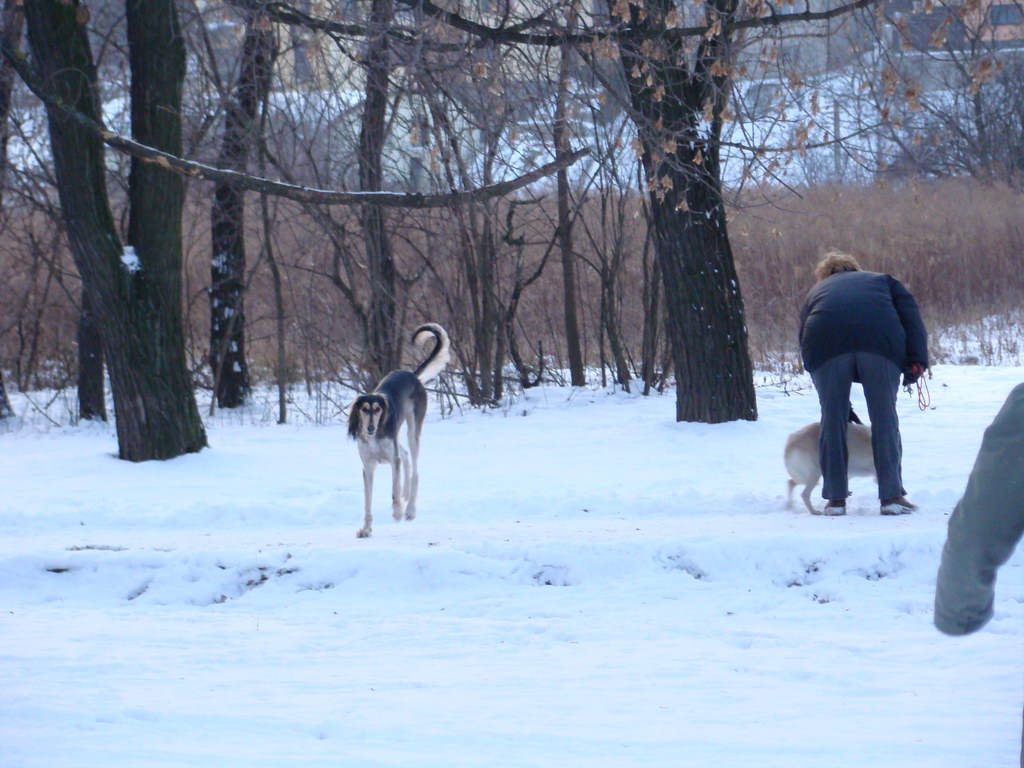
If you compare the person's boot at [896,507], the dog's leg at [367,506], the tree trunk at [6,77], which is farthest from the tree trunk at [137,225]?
the person's boot at [896,507]

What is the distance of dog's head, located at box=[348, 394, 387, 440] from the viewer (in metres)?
8.79

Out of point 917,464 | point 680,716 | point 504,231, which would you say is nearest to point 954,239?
point 504,231

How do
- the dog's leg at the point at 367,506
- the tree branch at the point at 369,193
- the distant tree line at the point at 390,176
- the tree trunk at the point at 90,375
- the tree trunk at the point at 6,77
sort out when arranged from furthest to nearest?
the tree trunk at the point at 90,375, the tree trunk at the point at 6,77, the distant tree line at the point at 390,176, the dog's leg at the point at 367,506, the tree branch at the point at 369,193

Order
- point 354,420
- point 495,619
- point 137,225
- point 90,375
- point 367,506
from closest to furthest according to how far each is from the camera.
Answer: point 495,619
point 367,506
point 354,420
point 137,225
point 90,375

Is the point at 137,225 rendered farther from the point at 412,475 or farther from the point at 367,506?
the point at 367,506

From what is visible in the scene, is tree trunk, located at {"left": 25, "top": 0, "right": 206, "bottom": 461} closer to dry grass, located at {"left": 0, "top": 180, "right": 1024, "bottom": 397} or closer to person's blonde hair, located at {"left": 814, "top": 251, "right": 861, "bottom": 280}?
dry grass, located at {"left": 0, "top": 180, "right": 1024, "bottom": 397}

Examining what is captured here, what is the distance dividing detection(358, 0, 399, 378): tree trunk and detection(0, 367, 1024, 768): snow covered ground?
3.54 meters

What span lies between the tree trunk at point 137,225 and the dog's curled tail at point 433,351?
2.76 m

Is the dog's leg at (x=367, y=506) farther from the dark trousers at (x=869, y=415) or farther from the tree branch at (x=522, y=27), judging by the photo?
the tree branch at (x=522, y=27)

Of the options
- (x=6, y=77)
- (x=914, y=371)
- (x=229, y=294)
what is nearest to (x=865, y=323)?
(x=914, y=371)

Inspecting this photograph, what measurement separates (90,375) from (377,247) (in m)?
4.49

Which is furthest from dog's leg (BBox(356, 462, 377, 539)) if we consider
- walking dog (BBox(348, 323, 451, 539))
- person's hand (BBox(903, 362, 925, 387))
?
person's hand (BBox(903, 362, 925, 387))

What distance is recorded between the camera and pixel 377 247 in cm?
1509

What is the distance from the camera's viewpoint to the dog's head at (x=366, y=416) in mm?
8789
